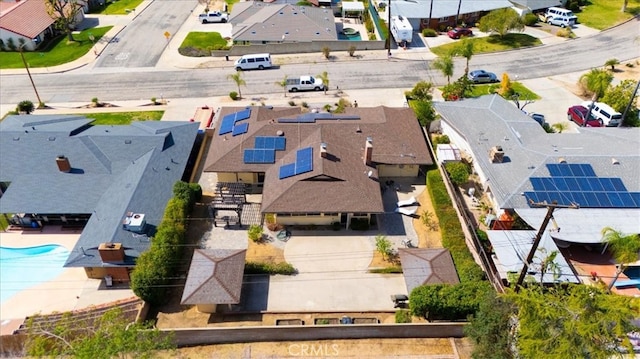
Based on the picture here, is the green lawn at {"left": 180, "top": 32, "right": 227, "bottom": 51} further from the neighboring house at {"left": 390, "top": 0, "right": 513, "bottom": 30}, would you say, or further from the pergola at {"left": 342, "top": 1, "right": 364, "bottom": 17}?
the neighboring house at {"left": 390, "top": 0, "right": 513, "bottom": 30}

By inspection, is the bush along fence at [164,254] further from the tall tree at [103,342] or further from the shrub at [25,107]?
the shrub at [25,107]

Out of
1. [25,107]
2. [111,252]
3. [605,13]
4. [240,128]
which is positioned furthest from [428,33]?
[111,252]

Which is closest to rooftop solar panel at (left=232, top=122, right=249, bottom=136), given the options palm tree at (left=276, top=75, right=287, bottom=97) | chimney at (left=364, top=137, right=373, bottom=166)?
chimney at (left=364, top=137, right=373, bottom=166)

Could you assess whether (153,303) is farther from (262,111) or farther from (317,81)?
(317,81)

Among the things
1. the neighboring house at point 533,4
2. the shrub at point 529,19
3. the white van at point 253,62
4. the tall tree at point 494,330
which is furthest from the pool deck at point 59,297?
the neighboring house at point 533,4

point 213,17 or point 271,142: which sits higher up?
point 213,17

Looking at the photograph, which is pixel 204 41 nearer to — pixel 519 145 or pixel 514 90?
pixel 514 90
